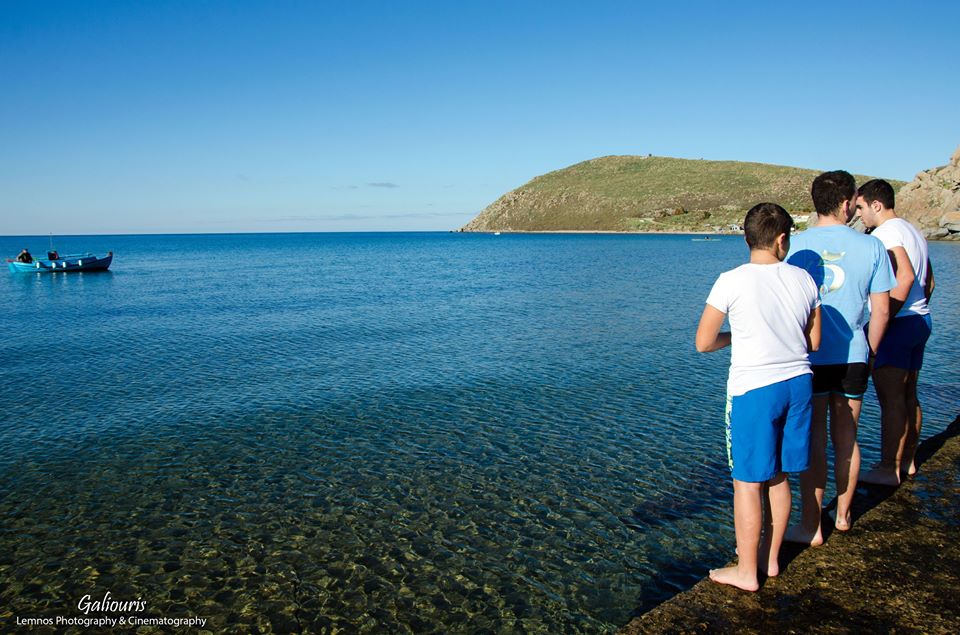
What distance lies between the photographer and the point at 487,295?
3375 cm

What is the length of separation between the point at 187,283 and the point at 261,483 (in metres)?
43.8

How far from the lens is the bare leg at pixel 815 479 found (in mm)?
4859

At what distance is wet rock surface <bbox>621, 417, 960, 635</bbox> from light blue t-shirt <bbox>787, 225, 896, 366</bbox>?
166 cm

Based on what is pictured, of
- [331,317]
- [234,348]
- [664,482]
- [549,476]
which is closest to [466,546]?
[549,476]

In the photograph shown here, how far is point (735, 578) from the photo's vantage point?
4523mm

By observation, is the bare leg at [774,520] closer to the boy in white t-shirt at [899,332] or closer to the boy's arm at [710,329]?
the boy's arm at [710,329]

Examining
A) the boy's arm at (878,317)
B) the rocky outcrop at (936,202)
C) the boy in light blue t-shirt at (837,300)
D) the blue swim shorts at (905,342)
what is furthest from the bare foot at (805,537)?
the rocky outcrop at (936,202)

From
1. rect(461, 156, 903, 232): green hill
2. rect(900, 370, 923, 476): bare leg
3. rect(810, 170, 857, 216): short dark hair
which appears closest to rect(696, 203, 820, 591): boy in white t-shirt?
rect(810, 170, 857, 216): short dark hair

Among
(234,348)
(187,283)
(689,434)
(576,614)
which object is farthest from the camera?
(187,283)

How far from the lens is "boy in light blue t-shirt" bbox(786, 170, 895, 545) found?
4.84 meters

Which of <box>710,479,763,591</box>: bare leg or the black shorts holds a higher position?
the black shorts

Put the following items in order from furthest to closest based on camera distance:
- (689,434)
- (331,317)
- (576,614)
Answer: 1. (331,317)
2. (689,434)
3. (576,614)

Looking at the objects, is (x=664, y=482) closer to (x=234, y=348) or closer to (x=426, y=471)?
(x=426, y=471)

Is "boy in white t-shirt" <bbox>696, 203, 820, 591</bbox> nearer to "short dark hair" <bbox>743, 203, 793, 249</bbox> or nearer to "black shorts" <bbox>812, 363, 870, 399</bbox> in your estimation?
"short dark hair" <bbox>743, 203, 793, 249</bbox>
